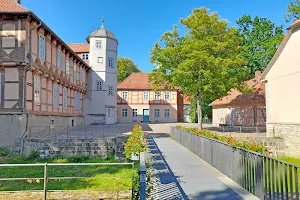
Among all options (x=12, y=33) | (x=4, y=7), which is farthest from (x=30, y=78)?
(x=4, y=7)

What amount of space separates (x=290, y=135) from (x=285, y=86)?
2961 millimetres

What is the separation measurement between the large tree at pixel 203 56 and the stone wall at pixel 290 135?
16.0 ft

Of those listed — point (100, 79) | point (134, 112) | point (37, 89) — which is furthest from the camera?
point (134, 112)

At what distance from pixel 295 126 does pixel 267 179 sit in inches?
425

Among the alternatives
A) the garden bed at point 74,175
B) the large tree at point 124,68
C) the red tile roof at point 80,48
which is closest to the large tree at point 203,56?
the garden bed at point 74,175

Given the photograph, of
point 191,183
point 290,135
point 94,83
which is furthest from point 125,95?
point 191,183

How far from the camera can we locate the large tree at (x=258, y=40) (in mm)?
31625

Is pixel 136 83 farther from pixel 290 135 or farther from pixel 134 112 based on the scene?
pixel 290 135

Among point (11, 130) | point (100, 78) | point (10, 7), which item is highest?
point (10, 7)

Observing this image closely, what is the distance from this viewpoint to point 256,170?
21.1 ft

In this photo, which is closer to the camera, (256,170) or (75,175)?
(256,170)

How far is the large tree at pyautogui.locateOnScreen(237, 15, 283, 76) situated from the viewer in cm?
3162

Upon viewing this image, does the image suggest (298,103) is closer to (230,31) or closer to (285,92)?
(285,92)

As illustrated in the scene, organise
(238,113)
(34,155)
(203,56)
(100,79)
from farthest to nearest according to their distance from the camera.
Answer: (100,79) → (238,113) → (203,56) → (34,155)
